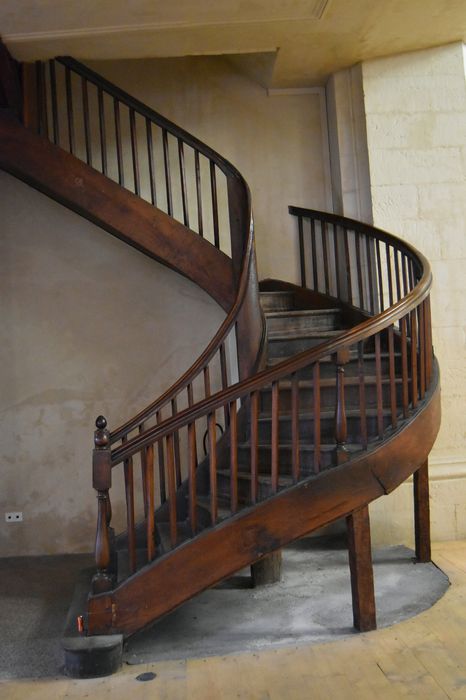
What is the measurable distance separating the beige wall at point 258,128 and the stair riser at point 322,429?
2.03 meters

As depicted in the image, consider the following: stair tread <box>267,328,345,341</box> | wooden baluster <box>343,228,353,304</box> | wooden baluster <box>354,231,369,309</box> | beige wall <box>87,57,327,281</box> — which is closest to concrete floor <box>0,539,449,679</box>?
stair tread <box>267,328,345,341</box>

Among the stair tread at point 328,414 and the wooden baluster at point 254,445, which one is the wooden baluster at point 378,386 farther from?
the wooden baluster at point 254,445

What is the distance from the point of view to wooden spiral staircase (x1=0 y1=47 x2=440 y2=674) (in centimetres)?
309

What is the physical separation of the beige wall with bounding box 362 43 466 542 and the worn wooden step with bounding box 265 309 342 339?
740 mm

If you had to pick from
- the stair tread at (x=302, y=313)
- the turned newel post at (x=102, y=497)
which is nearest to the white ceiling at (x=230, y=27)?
the stair tread at (x=302, y=313)

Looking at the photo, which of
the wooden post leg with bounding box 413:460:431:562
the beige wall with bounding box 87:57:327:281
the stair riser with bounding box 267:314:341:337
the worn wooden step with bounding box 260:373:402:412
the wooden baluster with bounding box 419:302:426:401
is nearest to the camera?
the wooden baluster with bounding box 419:302:426:401

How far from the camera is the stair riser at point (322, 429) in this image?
353 cm

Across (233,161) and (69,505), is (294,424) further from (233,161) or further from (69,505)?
(233,161)

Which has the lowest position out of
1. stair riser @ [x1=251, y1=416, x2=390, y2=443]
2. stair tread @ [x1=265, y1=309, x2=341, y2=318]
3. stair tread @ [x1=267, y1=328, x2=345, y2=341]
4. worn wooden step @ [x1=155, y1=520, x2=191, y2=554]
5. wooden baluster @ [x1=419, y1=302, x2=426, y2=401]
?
worn wooden step @ [x1=155, y1=520, x2=191, y2=554]

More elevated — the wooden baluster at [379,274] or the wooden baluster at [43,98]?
the wooden baluster at [43,98]

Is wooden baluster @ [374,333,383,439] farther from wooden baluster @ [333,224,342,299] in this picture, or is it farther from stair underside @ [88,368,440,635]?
wooden baluster @ [333,224,342,299]

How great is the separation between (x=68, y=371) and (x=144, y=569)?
240 cm

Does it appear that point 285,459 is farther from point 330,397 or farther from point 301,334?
point 301,334

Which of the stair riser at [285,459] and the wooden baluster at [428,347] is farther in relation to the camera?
the wooden baluster at [428,347]
